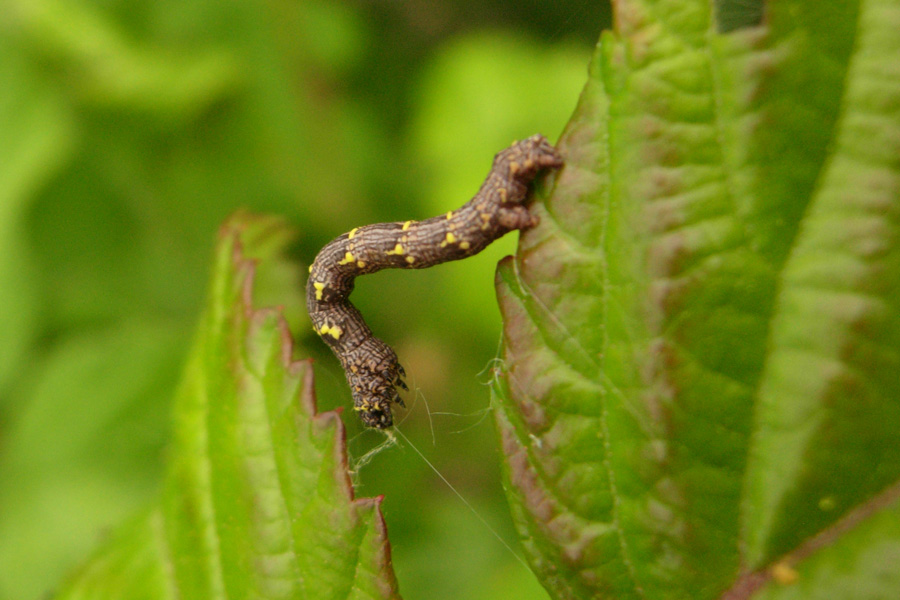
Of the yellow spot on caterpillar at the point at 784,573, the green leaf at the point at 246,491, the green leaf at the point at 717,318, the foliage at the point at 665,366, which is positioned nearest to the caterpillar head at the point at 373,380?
the foliage at the point at 665,366

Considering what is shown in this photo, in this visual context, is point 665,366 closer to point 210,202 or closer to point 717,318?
point 717,318

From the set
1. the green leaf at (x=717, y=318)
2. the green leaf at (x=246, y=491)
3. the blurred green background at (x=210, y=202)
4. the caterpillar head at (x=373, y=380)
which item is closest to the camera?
the green leaf at (x=717, y=318)

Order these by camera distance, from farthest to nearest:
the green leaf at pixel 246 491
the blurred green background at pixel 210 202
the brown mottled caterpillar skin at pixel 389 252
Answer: the blurred green background at pixel 210 202, the brown mottled caterpillar skin at pixel 389 252, the green leaf at pixel 246 491

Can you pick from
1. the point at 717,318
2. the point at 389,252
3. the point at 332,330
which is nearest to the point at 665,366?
the point at 717,318

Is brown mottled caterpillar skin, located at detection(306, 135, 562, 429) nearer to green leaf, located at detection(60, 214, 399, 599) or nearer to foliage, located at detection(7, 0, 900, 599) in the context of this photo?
foliage, located at detection(7, 0, 900, 599)

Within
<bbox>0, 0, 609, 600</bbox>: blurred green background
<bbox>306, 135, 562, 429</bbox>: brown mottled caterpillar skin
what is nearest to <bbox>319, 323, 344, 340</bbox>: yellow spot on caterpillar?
<bbox>306, 135, 562, 429</bbox>: brown mottled caterpillar skin

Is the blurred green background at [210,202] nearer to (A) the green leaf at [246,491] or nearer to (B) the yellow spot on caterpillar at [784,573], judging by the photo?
(A) the green leaf at [246,491]

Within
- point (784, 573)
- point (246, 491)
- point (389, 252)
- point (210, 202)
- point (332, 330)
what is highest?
point (210, 202)
